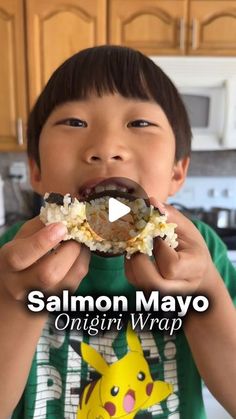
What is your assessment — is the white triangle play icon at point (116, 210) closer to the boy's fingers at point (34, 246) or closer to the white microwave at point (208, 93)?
the boy's fingers at point (34, 246)

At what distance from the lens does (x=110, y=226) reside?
18.9 inches

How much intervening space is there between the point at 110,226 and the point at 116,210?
0.06ft

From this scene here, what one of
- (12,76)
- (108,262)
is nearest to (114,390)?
(108,262)

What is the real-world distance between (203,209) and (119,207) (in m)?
1.89

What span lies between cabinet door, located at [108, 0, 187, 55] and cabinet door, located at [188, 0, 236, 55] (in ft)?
0.15

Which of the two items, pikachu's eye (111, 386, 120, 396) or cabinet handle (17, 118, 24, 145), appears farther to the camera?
cabinet handle (17, 118, 24, 145)

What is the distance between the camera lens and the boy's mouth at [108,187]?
50 cm

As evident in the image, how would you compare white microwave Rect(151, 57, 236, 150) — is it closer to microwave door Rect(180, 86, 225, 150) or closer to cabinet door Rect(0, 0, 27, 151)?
microwave door Rect(180, 86, 225, 150)

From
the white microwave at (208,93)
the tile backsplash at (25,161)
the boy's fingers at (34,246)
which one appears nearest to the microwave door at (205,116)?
the white microwave at (208,93)

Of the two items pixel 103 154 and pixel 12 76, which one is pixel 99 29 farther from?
pixel 103 154

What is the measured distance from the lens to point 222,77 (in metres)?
1.86

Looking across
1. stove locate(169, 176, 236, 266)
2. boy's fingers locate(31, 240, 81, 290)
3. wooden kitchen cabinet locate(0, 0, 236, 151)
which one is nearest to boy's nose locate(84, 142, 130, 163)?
boy's fingers locate(31, 240, 81, 290)

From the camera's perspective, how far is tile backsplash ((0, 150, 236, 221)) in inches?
91.1

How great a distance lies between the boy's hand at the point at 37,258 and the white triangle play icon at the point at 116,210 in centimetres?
5
